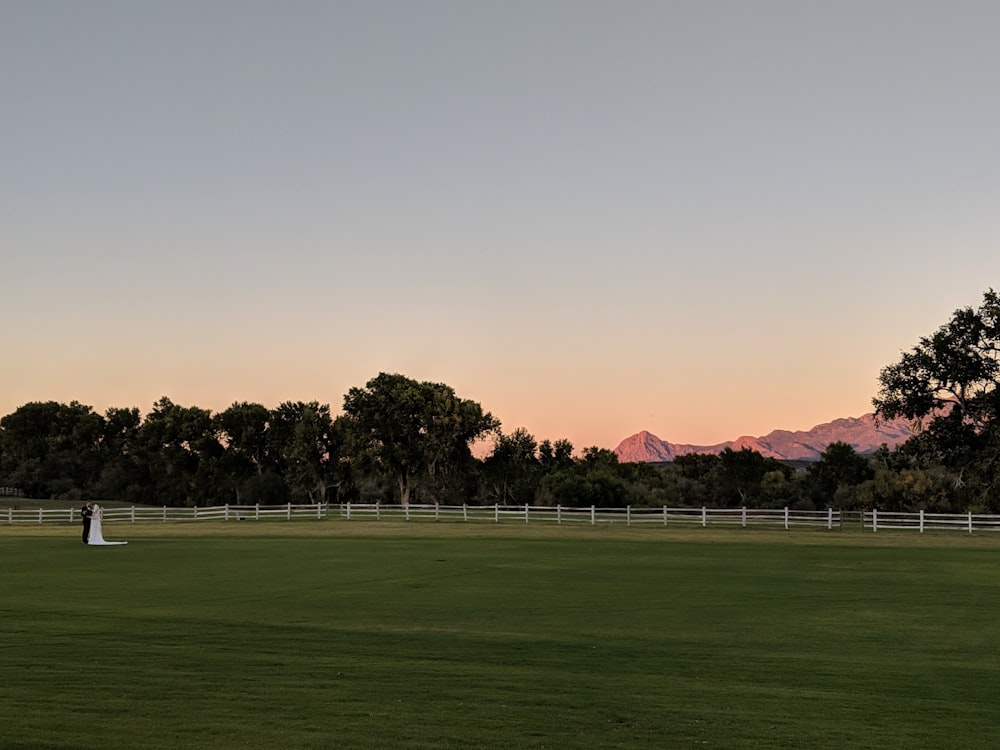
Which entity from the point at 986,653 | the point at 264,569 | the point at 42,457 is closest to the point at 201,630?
the point at 986,653

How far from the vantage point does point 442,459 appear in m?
96.9

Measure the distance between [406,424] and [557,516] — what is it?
37.5m

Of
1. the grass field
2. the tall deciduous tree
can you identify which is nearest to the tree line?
the tall deciduous tree

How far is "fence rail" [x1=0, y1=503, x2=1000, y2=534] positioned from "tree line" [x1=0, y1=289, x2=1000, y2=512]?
7.56 m

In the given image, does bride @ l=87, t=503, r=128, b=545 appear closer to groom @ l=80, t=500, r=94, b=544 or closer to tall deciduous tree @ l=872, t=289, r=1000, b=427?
groom @ l=80, t=500, r=94, b=544

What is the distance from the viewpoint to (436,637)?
1419cm

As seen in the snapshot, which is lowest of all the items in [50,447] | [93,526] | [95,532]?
[95,532]

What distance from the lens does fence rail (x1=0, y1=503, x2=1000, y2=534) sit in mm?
51750

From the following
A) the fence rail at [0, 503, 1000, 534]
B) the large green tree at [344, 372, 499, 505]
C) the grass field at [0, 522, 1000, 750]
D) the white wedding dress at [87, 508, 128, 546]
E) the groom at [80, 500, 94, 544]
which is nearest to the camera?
the grass field at [0, 522, 1000, 750]

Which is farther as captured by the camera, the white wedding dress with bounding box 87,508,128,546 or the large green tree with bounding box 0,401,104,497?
the large green tree with bounding box 0,401,104,497

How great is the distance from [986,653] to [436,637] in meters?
7.12

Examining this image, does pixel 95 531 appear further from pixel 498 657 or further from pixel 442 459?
pixel 442 459

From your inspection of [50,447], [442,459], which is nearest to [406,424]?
[442,459]

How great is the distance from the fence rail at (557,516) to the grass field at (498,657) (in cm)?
2520
